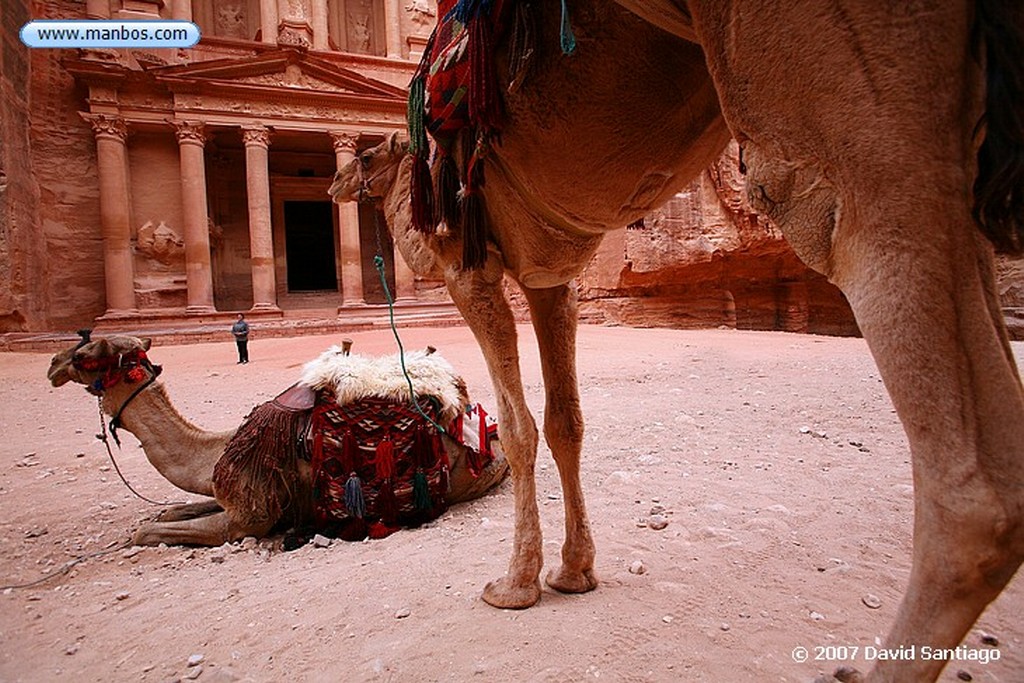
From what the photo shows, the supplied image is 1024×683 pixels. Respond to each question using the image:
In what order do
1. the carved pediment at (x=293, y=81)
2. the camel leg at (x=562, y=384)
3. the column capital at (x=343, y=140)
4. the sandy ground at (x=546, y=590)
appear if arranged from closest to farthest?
the sandy ground at (x=546, y=590) < the camel leg at (x=562, y=384) < the carved pediment at (x=293, y=81) < the column capital at (x=343, y=140)

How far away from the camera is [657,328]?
A: 1509cm

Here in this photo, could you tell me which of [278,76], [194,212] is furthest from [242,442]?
[278,76]

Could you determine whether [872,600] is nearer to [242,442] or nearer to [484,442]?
[484,442]

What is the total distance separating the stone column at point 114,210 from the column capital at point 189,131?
183 centimetres

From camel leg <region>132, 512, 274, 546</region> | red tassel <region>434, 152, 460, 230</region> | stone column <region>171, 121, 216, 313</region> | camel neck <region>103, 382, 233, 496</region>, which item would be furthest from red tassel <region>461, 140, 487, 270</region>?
stone column <region>171, 121, 216, 313</region>

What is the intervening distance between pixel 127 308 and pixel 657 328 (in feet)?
59.8

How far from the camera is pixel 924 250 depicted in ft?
2.80

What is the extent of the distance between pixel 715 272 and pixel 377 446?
44.5 ft

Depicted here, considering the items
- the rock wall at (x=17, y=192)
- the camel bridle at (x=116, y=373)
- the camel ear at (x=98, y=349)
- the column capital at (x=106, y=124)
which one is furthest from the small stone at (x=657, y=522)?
the column capital at (x=106, y=124)

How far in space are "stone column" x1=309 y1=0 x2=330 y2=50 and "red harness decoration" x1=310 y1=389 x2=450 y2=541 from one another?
24066 millimetres

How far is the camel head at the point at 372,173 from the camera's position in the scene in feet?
8.56

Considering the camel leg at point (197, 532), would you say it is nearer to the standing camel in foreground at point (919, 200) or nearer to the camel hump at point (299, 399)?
the camel hump at point (299, 399)

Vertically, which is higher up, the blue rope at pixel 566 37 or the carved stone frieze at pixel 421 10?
the carved stone frieze at pixel 421 10

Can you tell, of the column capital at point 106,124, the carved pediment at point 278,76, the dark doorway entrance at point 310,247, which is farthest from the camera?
the dark doorway entrance at point 310,247
